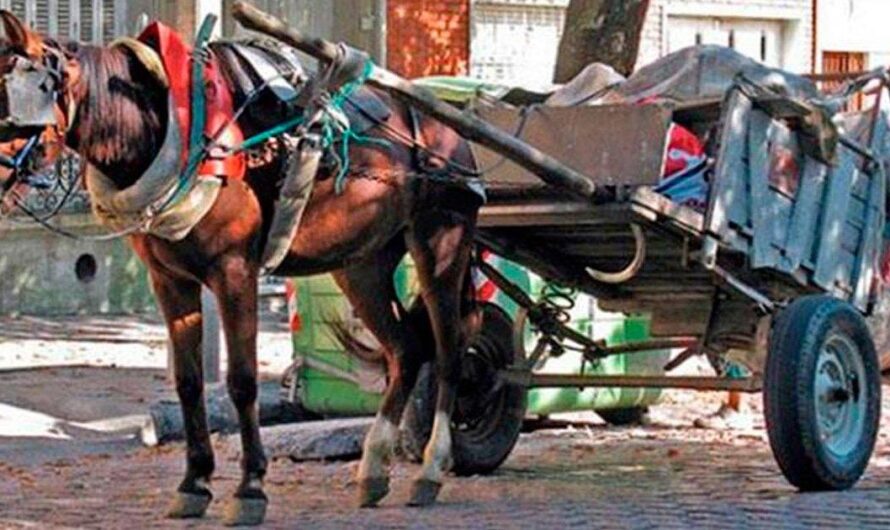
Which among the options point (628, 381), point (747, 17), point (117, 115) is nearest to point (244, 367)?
point (117, 115)

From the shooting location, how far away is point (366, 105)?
11133 millimetres

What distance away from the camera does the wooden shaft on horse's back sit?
993 cm

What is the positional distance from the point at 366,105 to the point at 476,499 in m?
1.99

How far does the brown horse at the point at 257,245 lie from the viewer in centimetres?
1010

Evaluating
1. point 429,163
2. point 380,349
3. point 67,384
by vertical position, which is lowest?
point 67,384

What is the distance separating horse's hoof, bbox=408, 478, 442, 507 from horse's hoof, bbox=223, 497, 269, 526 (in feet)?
3.29

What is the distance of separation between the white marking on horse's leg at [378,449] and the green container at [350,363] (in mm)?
3222

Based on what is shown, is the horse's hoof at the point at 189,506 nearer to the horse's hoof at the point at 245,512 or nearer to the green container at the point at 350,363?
the horse's hoof at the point at 245,512

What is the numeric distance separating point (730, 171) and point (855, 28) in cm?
1973

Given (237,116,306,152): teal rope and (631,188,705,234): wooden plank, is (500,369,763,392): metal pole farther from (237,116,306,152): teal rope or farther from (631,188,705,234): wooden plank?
(237,116,306,152): teal rope

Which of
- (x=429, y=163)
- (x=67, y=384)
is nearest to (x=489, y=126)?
(x=429, y=163)

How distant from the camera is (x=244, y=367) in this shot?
34.6 ft

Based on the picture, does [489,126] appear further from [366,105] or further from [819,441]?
[819,441]

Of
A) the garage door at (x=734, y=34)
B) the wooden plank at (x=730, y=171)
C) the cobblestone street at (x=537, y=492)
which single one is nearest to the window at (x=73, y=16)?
the garage door at (x=734, y=34)
